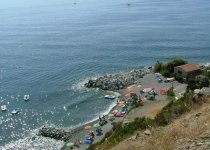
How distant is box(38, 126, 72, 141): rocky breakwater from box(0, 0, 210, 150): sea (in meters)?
0.81

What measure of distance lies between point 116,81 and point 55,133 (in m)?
19.2

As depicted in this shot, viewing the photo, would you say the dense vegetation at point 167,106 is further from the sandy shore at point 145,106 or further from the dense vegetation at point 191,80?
the sandy shore at point 145,106

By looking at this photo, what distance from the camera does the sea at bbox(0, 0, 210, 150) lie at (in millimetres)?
50219

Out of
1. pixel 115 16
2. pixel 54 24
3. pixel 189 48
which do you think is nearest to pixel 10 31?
pixel 54 24

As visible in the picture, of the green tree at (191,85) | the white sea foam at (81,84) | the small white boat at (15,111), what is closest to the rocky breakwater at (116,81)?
the white sea foam at (81,84)

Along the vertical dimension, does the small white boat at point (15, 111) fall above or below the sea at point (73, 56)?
below

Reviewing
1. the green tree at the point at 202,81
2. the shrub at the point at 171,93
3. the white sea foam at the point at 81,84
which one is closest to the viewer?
the shrub at the point at 171,93

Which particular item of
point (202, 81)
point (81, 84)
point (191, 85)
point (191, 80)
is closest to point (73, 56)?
point (81, 84)

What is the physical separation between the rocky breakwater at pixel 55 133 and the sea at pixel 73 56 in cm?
81

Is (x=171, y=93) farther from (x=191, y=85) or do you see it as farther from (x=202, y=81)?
(x=202, y=81)

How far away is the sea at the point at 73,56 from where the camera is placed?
165 feet

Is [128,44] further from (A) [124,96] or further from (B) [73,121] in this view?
(B) [73,121]

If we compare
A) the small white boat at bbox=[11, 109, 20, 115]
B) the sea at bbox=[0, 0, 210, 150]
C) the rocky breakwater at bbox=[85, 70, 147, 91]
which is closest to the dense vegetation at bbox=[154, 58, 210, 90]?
the rocky breakwater at bbox=[85, 70, 147, 91]

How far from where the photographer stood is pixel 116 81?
60.9 metres
